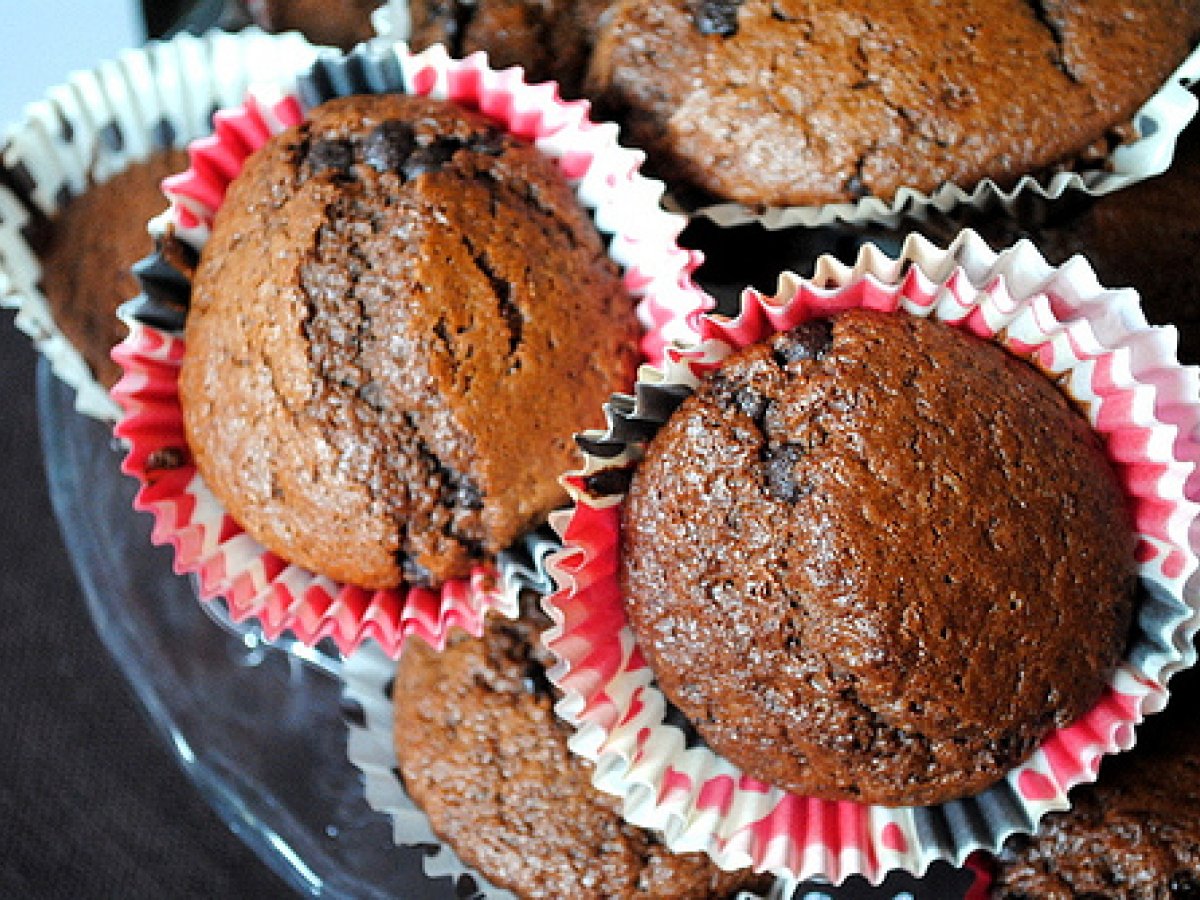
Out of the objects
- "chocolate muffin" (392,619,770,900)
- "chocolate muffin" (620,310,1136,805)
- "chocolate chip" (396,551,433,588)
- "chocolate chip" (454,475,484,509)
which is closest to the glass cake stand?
"chocolate muffin" (392,619,770,900)

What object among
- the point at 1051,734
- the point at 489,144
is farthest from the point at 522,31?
the point at 1051,734

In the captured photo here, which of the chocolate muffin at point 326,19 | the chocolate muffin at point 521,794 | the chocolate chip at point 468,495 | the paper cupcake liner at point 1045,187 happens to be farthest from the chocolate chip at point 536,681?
the chocolate muffin at point 326,19

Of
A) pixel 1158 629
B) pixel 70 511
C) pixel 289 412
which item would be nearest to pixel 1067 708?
pixel 1158 629

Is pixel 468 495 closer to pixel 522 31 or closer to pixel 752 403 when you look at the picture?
pixel 752 403

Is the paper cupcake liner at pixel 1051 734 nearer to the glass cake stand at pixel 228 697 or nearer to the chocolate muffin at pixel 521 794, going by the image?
the chocolate muffin at pixel 521 794

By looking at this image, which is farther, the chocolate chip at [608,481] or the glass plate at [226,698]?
the glass plate at [226,698]

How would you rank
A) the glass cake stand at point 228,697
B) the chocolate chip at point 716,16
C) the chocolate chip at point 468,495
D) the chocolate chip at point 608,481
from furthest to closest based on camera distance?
the glass cake stand at point 228,697 < the chocolate chip at point 716,16 < the chocolate chip at point 468,495 < the chocolate chip at point 608,481
